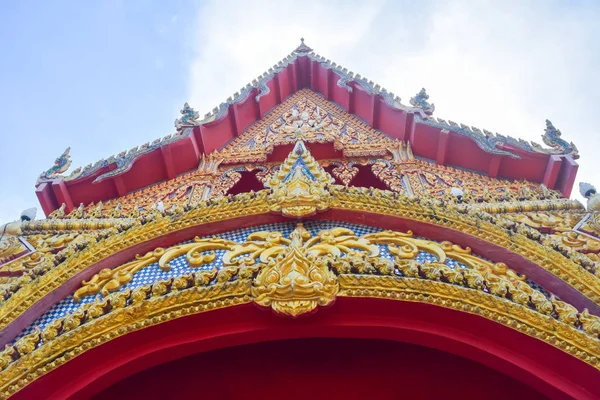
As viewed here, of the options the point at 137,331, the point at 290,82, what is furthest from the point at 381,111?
the point at 137,331

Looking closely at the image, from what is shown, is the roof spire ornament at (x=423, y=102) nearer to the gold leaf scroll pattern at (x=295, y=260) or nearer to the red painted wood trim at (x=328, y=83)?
the red painted wood trim at (x=328, y=83)

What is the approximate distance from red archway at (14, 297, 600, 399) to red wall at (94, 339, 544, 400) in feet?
1.94

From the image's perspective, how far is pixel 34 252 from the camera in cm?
471

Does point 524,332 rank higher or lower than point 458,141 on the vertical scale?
lower

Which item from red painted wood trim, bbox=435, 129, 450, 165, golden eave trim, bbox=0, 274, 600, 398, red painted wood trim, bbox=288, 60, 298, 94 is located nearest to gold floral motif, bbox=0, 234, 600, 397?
golden eave trim, bbox=0, 274, 600, 398

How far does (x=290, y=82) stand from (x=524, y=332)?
6.94 meters

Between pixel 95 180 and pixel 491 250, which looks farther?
pixel 95 180

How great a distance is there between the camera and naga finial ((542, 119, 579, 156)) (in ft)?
19.5

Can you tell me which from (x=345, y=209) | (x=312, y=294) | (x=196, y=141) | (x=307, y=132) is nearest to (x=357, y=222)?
(x=345, y=209)

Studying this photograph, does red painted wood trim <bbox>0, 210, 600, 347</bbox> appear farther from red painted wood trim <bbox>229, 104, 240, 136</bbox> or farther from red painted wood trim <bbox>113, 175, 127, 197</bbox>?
red painted wood trim <bbox>229, 104, 240, 136</bbox>

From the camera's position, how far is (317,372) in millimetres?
4102

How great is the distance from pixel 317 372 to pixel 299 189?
5.28ft

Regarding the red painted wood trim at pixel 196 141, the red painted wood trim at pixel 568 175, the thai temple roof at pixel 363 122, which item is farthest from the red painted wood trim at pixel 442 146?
the red painted wood trim at pixel 196 141

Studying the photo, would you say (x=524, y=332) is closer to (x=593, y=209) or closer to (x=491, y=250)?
(x=491, y=250)
